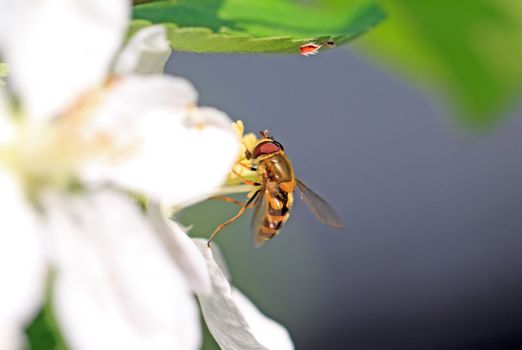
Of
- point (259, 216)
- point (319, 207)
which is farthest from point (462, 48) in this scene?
point (259, 216)

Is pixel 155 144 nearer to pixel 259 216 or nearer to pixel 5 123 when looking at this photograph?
pixel 5 123

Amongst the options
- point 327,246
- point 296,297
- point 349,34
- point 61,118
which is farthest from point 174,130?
point 327,246

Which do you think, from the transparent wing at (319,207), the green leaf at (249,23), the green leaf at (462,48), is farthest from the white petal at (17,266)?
the green leaf at (462,48)

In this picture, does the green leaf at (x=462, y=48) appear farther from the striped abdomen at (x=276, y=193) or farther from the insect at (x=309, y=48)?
the insect at (x=309, y=48)

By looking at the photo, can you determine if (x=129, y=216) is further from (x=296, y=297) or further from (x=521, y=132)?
(x=521, y=132)

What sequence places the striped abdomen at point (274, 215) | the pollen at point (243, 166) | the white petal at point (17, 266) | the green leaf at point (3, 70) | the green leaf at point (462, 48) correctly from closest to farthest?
the white petal at point (17, 266) < the green leaf at point (3, 70) < the pollen at point (243, 166) < the striped abdomen at point (274, 215) < the green leaf at point (462, 48)

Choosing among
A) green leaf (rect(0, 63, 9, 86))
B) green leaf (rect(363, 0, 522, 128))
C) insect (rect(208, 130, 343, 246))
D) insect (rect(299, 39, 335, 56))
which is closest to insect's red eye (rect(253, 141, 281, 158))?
insect (rect(208, 130, 343, 246))
